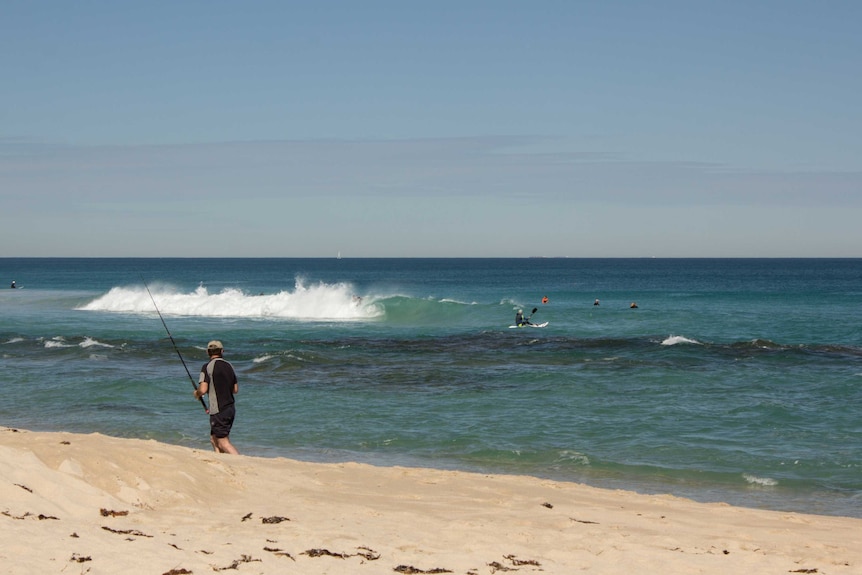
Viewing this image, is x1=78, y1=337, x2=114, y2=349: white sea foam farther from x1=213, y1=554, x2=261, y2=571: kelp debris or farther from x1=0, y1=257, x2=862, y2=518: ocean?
x1=213, y1=554, x2=261, y2=571: kelp debris

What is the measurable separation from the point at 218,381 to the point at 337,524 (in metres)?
3.59

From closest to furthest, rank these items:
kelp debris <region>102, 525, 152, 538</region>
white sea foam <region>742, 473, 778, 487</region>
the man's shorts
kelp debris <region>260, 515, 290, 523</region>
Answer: kelp debris <region>102, 525, 152, 538</region> < kelp debris <region>260, 515, 290, 523</region> < the man's shorts < white sea foam <region>742, 473, 778, 487</region>

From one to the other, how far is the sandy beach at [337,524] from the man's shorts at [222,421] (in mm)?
642

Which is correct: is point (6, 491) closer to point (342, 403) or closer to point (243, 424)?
point (243, 424)

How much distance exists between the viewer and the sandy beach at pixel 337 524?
20.6 ft

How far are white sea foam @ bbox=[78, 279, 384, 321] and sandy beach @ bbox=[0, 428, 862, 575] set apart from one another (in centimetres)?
3536

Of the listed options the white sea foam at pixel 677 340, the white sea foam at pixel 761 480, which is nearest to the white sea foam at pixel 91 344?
the white sea foam at pixel 677 340

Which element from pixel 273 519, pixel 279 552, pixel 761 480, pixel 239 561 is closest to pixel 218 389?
pixel 273 519

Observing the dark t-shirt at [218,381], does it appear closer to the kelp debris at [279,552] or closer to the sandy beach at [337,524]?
the sandy beach at [337,524]

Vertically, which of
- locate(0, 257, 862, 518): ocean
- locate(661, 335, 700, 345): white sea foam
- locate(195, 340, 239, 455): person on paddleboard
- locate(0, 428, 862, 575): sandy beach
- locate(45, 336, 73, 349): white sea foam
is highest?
locate(195, 340, 239, 455): person on paddleboard

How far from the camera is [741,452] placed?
44.4 feet

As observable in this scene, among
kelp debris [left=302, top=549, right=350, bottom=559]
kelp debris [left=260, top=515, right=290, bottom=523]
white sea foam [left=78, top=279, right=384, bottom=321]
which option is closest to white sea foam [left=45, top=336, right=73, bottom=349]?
white sea foam [left=78, top=279, right=384, bottom=321]

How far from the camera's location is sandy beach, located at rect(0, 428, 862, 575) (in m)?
6.27

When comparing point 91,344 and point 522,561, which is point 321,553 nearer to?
point 522,561
